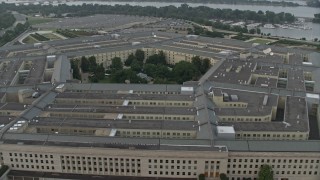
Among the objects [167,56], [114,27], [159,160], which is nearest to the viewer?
[159,160]

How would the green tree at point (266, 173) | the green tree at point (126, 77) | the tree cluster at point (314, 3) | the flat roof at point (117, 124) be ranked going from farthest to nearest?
1. the tree cluster at point (314, 3)
2. the green tree at point (126, 77)
3. the flat roof at point (117, 124)
4. the green tree at point (266, 173)

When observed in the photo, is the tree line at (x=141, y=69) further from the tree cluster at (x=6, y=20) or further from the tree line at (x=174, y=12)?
the tree cluster at (x=6, y=20)

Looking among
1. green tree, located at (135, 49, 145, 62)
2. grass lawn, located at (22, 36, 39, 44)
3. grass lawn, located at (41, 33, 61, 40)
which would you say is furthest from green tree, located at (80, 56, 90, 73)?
grass lawn, located at (41, 33, 61, 40)

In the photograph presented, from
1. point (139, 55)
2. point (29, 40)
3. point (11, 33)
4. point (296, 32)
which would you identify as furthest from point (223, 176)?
point (296, 32)

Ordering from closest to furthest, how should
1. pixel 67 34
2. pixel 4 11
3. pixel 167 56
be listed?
pixel 167 56 → pixel 67 34 → pixel 4 11

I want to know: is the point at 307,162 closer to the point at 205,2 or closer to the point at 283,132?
the point at 283,132

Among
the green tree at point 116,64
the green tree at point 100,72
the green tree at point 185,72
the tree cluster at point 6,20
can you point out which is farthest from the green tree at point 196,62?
the tree cluster at point 6,20

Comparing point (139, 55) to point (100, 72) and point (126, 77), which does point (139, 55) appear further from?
point (126, 77)

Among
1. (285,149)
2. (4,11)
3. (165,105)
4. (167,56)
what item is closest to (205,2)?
(4,11)
